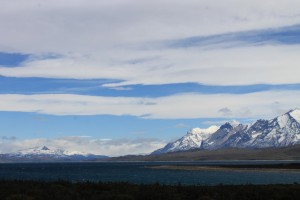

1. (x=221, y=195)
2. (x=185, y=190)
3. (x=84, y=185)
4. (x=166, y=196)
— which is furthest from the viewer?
(x=84, y=185)

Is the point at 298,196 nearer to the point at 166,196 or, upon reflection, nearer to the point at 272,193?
the point at 272,193

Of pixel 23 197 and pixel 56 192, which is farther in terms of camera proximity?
pixel 56 192

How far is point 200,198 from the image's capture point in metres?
45.0

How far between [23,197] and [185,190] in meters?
18.9

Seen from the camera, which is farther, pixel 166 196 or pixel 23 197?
pixel 166 196

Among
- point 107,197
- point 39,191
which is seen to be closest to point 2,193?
point 39,191

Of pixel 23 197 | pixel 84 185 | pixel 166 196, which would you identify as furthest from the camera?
pixel 84 185

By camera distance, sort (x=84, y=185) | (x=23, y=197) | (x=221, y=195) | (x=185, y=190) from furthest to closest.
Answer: (x=84, y=185), (x=185, y=190), (x=221, y=195), (x=23, y=197)

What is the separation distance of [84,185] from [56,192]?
398 inches

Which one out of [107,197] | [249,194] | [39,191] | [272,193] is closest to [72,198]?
[107,197]

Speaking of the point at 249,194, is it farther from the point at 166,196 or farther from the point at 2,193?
the point at 2,193

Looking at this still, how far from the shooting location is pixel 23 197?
40625 millimetres

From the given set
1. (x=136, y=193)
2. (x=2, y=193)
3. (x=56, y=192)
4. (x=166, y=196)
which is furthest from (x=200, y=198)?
(x=2, y=193)

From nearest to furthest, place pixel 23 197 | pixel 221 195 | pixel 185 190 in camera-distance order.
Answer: pixel 23 197, pixel 221 195, pixel 185 190
